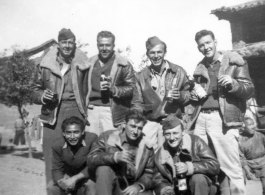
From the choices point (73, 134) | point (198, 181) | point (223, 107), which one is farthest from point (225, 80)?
point (73, 134)

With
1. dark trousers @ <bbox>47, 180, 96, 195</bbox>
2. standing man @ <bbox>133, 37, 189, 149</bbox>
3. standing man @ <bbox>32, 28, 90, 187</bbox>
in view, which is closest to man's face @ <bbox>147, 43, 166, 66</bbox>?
standing man @ <bbox>133, 37, 189, 149</bbox>

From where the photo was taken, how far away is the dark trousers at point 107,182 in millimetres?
3699

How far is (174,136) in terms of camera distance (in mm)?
3869

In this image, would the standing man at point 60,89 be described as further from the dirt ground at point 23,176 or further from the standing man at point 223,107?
the dirt ground at point 23,176

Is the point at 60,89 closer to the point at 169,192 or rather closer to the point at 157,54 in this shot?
the point at 157,54

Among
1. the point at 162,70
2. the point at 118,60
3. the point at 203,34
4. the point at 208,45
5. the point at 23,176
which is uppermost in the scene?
the point at 203,34

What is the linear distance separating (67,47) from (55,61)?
261 mm

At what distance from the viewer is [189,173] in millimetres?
3701

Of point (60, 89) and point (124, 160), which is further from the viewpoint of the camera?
point (60, 89)

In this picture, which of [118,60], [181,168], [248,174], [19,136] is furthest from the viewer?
[19,136]

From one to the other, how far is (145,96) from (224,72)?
1.14 metres

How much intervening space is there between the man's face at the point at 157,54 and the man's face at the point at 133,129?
3.17ft

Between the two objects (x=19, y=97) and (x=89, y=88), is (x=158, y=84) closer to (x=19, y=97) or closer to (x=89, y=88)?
(x=89, y=88)

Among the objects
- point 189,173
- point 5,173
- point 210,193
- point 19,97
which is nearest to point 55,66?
point 189,173
